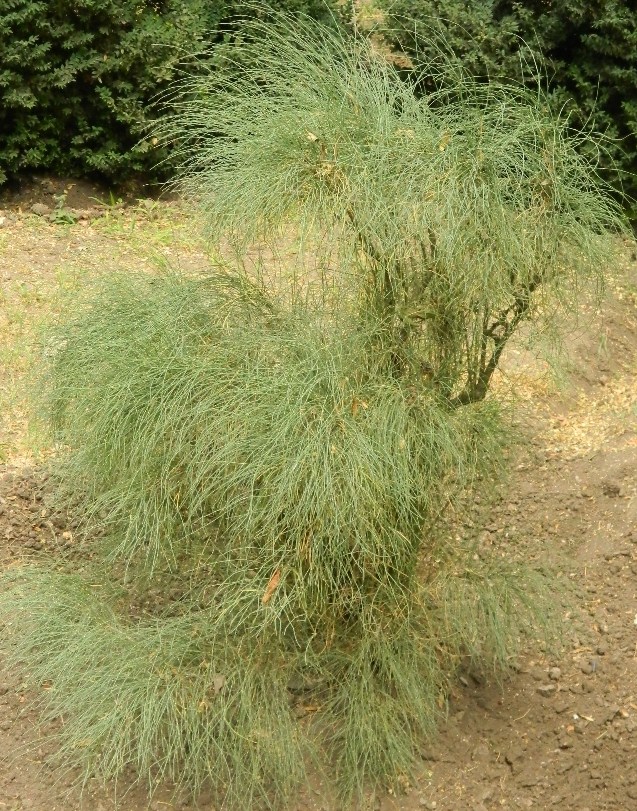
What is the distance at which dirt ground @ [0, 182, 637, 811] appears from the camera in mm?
3801

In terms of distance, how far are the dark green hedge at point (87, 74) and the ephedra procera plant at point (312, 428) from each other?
3.47 metres

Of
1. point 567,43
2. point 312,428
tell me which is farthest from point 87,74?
point 312,428

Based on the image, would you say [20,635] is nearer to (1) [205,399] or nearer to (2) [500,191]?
(1) [205,399]

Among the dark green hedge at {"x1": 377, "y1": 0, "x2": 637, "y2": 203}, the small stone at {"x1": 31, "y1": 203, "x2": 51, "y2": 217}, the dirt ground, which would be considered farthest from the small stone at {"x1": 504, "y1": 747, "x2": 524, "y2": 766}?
the small stone at {"x1": 31, "y1": 203, "x2": 51, "y2": 217}

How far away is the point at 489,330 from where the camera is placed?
3.63 meters

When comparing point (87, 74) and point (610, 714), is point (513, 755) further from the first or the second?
point (87, 74)

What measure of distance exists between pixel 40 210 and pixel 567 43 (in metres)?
3.37

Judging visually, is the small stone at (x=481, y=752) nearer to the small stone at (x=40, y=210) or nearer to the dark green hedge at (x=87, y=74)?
the dark green hedge at (x=87, y=74)

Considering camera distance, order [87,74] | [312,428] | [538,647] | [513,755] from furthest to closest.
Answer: [87,74] < [538,647] < [513,755] < [312,428]

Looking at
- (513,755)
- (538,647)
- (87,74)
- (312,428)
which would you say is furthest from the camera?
(87,74)

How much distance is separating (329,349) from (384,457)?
379mm

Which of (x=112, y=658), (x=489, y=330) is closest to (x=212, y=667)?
(x=112, y=658)

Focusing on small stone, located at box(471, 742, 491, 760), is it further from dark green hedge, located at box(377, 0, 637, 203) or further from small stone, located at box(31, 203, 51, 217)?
small stone, located at box(31, 203, 51, 217)

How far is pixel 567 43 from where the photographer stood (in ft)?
23.3
